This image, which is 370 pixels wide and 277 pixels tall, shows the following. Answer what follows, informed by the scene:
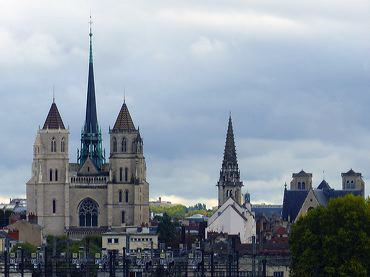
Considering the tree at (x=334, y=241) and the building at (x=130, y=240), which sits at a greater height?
the building at (x=130, y=240)

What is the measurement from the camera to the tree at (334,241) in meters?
104

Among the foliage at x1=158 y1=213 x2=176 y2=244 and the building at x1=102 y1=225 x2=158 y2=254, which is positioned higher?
the foliage at x1=158 y1=213 x2=176 y2=244

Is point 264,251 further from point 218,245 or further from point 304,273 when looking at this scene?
point 304,273

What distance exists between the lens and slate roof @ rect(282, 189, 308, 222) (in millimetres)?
191625

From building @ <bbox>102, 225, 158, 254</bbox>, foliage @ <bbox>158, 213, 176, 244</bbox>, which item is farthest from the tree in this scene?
foliage @ <bbox>158, 213, 176, 244</bbox>

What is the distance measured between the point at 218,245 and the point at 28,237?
1657 inches

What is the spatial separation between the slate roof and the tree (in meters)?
79.2

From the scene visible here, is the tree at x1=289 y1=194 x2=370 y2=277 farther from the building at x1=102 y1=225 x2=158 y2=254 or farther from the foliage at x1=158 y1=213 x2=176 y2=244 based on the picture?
the foliage at x1=158 y1=213 x2=176 y2=244

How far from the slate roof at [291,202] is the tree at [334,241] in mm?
79243

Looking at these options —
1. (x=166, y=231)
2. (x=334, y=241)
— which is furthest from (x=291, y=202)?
(x=334, y=241)

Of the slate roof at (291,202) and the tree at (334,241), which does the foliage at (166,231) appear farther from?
the tree at (334,241)

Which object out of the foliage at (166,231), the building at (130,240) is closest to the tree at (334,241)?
the building at (130,240)

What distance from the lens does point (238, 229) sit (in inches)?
6959

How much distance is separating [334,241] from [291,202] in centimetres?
8659
